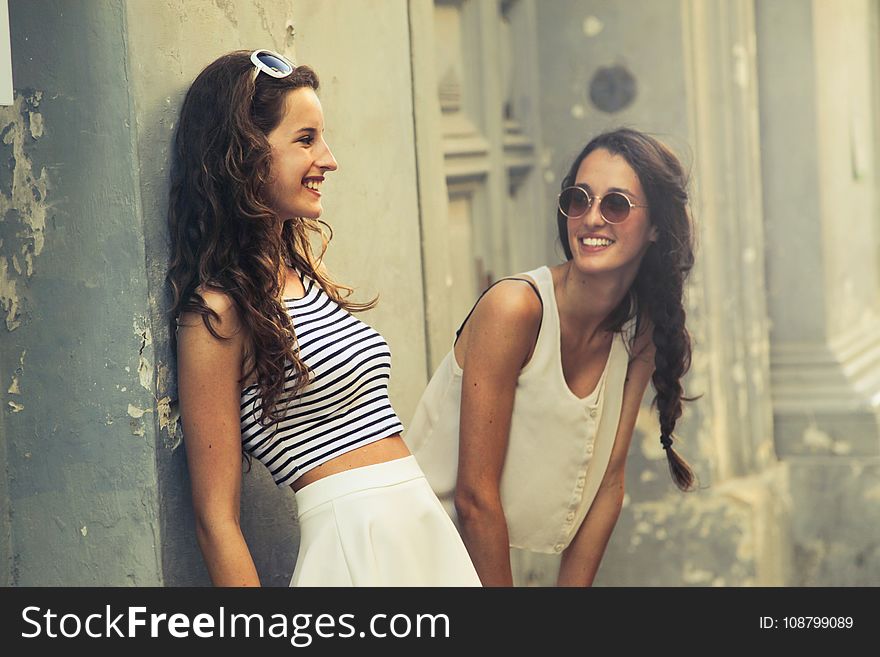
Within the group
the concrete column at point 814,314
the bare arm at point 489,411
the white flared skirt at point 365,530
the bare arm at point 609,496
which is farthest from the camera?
the concrete column at point 814,314

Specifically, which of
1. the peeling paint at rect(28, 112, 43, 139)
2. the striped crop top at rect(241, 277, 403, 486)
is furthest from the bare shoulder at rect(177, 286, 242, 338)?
the peeling paint at rect(28, 112, 43, 139)

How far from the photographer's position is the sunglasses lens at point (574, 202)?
2.76m

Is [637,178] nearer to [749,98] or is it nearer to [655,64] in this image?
[655,64]

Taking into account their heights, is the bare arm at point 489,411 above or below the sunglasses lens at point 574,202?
below

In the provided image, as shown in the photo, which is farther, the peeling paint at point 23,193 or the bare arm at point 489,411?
the bare arm at point 489,411

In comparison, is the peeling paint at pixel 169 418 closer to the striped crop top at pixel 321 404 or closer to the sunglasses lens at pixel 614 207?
the striped crop top at pixel 321 404

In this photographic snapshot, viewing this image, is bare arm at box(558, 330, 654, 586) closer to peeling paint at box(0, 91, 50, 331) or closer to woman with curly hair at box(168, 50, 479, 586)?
woman with curly hair at box(168, 50, 479, 586)

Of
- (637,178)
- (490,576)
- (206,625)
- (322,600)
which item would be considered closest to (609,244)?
(637,178)

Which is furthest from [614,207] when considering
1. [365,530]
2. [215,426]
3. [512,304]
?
[215,426]

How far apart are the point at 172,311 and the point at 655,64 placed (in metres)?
2.60

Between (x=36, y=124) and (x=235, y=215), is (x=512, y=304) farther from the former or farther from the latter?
(x=36, y=124)

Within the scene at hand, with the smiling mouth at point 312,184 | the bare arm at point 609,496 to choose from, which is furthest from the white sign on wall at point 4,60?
the bare arm at point 609,496

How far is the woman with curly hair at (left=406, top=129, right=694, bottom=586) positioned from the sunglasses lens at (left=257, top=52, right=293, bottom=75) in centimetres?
75

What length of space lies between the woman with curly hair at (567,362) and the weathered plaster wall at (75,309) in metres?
0.80
